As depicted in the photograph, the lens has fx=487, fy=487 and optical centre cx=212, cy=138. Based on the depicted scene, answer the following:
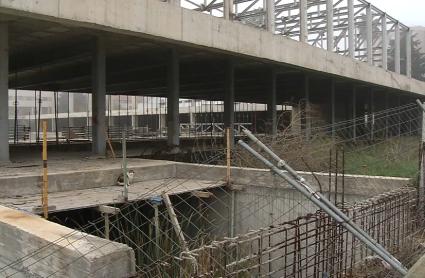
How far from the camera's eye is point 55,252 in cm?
432

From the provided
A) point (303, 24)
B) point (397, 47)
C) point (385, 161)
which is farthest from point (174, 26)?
point (397, 47)

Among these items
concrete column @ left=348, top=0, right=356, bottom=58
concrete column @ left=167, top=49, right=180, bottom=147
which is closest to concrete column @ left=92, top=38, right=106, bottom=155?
concrete column @ left=167, top=49, right=180, bottom=147

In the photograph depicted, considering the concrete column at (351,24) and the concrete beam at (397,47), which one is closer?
the concrete column at (351,24)

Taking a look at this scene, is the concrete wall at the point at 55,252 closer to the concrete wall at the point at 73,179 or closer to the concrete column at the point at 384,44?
the concrete wall at the point at 73,179

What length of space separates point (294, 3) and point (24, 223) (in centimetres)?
2275

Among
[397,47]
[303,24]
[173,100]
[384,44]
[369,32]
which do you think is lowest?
[173,100]

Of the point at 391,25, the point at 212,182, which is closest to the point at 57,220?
A: the point at 212,182

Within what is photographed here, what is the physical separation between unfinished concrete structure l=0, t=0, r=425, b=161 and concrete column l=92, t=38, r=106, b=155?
0.10 feet

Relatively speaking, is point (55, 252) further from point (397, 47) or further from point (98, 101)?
point (397, 47)

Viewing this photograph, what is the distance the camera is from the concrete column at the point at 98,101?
14.1 metres

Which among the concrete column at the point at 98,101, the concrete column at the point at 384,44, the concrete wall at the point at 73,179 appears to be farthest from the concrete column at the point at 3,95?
the concrete column at the point at 384,44

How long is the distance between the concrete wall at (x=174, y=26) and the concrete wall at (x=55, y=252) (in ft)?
18.2

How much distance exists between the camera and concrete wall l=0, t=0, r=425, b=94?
982 cm

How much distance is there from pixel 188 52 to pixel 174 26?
5031 mm
